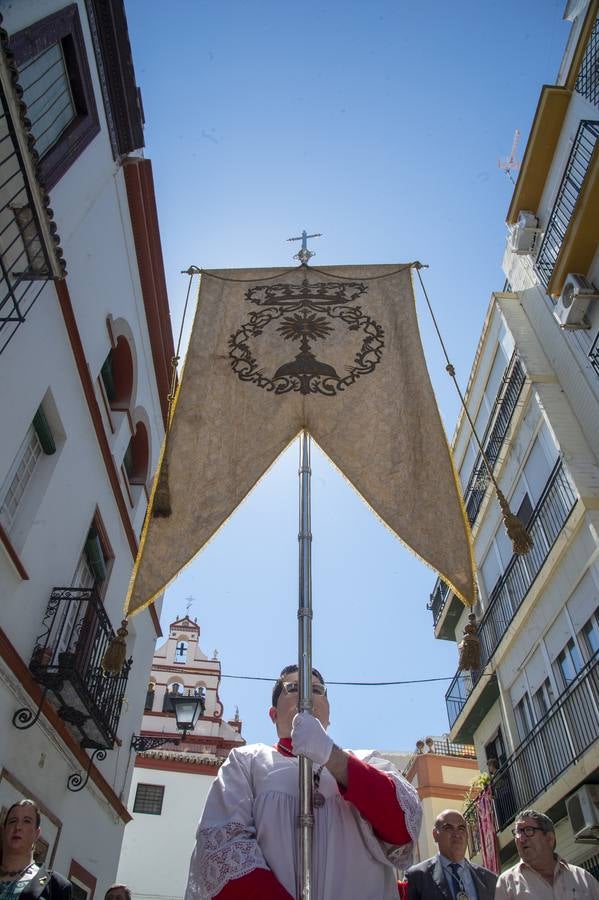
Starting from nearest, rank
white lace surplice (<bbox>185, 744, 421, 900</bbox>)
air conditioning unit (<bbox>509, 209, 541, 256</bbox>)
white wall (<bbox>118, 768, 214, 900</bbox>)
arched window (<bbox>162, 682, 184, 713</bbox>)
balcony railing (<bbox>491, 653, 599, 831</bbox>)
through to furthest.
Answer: white lace surplice (<bbox>185, 744, 421, 900</bbox>)
balcony railing (<bbox>491, 653, 599, 831</bbox>)
air conditioning unit (<bbox>509, 209, 541, 256</bbox>)
white wall (<bbox>118, 768, 214, 900</bbox>)
arched window (<bbox>162, 682, 184, 713</bbox>)

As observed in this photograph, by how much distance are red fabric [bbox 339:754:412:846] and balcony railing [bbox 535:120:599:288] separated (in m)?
8.86

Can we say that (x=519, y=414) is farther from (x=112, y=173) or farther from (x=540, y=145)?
(x=112, y=173)

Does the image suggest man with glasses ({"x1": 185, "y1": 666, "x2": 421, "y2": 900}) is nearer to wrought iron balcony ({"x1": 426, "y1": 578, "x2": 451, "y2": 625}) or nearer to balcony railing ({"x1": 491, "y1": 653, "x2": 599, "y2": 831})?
balcony railing ({"x1": 491, "y1": 653, "x2": 599, "y2": 831})

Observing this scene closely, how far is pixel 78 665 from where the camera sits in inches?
254

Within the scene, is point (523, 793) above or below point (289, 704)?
above

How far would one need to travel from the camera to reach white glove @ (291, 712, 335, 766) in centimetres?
240

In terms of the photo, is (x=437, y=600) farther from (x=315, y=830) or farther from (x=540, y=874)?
(x=315, y=830)

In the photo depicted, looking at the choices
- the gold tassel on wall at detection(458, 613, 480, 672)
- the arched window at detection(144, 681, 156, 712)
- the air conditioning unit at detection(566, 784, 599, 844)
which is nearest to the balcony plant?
the air conditioning unit at detection(566, 784, 599, 844)

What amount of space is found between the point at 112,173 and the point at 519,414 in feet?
26.1

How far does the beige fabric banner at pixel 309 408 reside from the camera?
4242 millimetres

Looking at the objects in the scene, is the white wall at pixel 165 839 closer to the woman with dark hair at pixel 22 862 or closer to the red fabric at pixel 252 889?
the woman with dark hair at pixel 22 862

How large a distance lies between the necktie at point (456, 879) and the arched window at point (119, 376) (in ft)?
23.5

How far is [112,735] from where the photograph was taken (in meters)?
7.59

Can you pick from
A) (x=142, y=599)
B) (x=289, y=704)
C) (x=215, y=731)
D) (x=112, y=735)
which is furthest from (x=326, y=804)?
(x=215, y=731)
